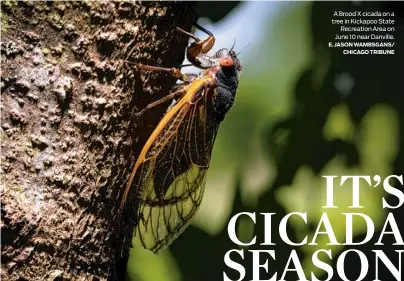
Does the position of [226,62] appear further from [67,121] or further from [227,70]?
[67,121]

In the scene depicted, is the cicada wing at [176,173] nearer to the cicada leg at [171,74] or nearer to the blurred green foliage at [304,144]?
the cicada leg at [171,74]

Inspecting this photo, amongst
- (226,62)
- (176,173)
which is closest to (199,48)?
(226,62)

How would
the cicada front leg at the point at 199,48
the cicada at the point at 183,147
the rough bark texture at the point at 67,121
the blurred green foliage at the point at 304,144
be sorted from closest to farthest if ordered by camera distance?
1. the rough bark texture at the point at 67,121
2. the cicada at the point at 183,147
3. the cicada front leg at the point at 199,48
4. the blurred green foliage at the point at 304,144

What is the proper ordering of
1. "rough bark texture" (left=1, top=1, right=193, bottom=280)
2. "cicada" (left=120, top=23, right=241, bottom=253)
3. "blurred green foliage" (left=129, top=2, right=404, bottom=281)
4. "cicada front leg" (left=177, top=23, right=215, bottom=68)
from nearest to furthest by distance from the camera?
"rough bark texture" (left=1, top=1, right=193, bottom=280) → "cicada" (left=120, top=23, right=241, bottom=253) → "cicada front leg" (left=177, top=23, right=215, bottom=68) → "blurred green foliage" (left=129, top=2, right=404, bottom=281)

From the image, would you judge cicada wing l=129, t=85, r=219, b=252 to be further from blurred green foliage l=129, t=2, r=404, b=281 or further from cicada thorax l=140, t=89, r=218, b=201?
blurred green foliage l=129, t=2, r=404, b=281

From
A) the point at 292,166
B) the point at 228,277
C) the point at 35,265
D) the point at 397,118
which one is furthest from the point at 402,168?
the point at 35,265

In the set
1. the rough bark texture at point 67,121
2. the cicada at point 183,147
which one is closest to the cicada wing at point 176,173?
the cicada at point 183,147

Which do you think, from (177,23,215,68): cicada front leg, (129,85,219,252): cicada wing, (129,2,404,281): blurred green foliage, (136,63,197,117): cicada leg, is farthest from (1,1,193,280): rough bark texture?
(129,2,404,281): blurred green foliage
